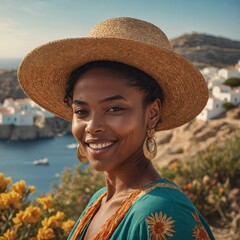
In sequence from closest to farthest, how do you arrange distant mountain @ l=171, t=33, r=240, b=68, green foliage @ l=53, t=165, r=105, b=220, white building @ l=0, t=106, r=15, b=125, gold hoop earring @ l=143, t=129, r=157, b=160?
1. gold hoop earring @ l=143, t=129, r=157, b=160
2. green foliage @ l=53, t=165, r=105, b=220
3. white building @ l=0, t=106, r=15, b=125
4. distant mountain @ l=171, t=33, r=240, b=68

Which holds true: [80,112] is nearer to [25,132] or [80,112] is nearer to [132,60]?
[132,60]

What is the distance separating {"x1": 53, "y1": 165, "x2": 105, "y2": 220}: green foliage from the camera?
15.9ft

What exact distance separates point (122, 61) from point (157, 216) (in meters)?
0.60

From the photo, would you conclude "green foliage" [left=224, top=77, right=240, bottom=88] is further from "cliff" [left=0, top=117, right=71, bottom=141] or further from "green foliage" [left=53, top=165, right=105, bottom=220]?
"green foliage" [left=53, top=165, right=105, bottom=220]

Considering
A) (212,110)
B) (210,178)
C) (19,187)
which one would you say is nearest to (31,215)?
(19,187)

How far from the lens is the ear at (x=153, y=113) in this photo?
161cm

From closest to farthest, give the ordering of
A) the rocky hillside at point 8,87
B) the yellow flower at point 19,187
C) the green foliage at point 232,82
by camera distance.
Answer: the yellow flower at point 19,187 < the green foliage at point 232,82 < the rocky hillside at point 8,87

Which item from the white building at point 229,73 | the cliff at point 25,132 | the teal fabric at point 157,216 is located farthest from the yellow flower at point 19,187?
the cliff at point 25,132

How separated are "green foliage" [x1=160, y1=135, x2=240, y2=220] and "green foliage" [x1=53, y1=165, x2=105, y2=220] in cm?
105

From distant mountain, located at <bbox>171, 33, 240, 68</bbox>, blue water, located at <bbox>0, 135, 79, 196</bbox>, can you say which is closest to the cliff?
blue water, located at <bbox>0, 135, 79, 196</bbox>

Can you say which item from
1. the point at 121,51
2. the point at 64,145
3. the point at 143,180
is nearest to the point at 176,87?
the point at 121,51

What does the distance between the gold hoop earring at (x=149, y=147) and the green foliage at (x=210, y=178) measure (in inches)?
142

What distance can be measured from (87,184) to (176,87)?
4.05 meters

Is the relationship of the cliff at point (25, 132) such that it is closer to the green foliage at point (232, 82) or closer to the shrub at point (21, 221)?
the green foliage at point (232, 82)
